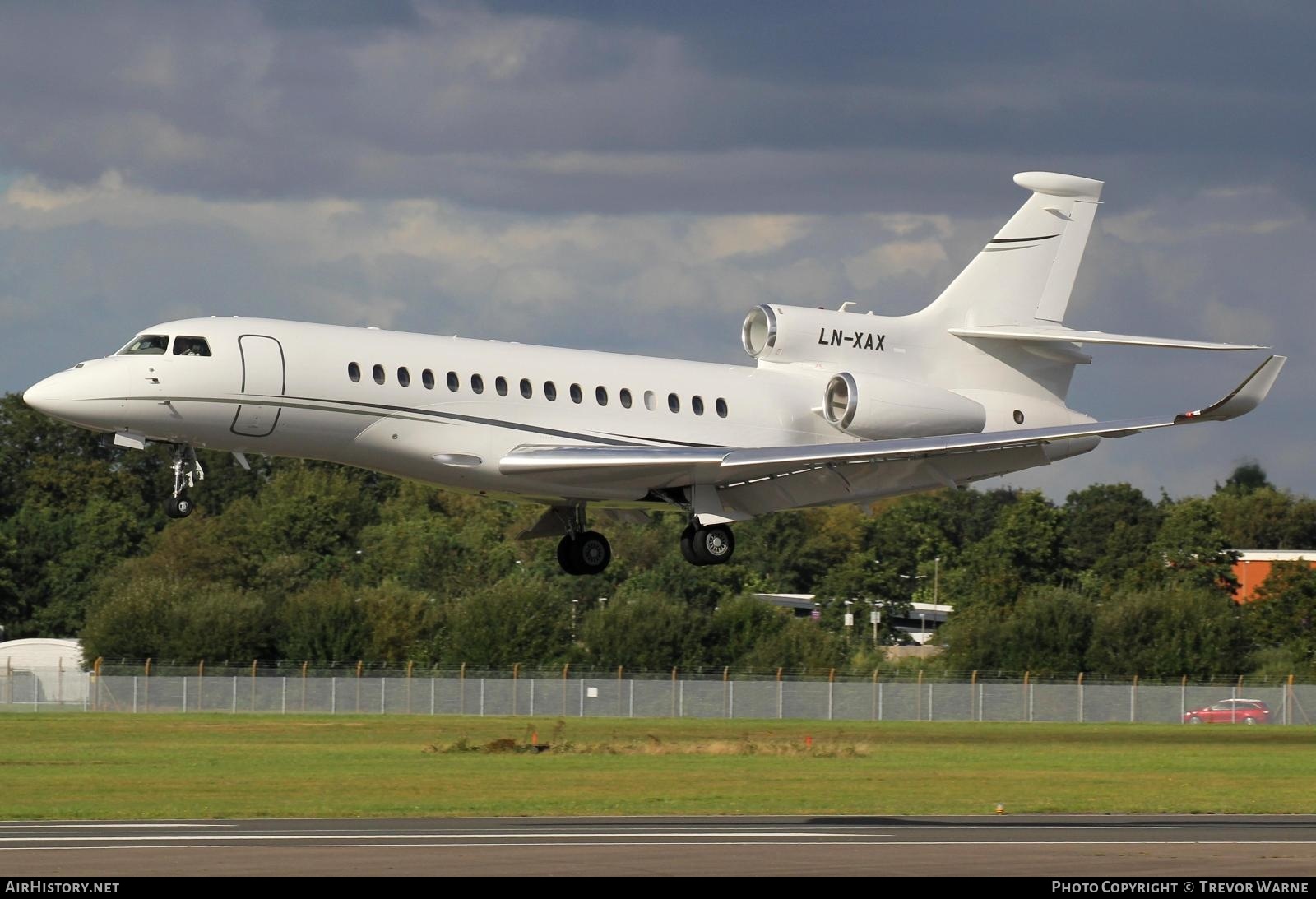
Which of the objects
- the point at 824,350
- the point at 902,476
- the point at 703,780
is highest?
the point at 824,350

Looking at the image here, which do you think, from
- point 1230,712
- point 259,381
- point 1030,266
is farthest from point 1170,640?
point 259,381

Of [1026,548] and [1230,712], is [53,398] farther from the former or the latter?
[1026,548]

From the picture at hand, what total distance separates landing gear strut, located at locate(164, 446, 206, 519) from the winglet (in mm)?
15376

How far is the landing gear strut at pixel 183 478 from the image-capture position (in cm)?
3086

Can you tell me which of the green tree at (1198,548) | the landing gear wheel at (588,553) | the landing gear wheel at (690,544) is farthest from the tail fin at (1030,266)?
the green tree at (1198,548)

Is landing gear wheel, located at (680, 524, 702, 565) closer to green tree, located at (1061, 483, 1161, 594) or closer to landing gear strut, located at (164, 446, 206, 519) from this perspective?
landing gear strut, located at (164, 446, 206, 519)

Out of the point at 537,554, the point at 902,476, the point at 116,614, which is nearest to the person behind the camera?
the point at 902,476

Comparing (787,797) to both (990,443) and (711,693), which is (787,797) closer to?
(990,443)

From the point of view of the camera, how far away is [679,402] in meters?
34.7

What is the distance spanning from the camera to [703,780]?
37.4 metres
